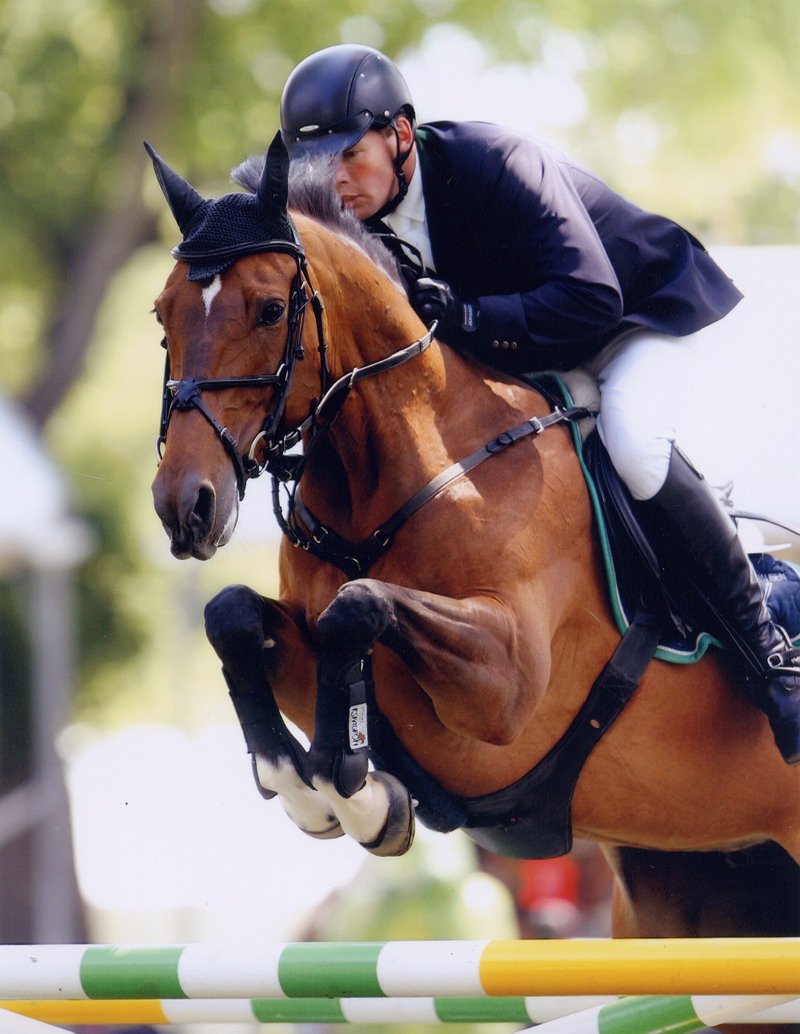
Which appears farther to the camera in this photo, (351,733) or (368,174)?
(368,174)

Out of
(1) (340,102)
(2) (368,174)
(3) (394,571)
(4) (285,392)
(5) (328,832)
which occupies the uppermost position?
(1) (340,102)

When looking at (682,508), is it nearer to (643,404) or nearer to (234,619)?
(643,404)

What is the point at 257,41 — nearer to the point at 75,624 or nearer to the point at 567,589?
the point at 75,624

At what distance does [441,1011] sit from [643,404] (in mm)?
1259

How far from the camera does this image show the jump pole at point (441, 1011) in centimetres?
246

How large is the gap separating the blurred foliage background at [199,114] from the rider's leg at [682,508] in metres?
6.91

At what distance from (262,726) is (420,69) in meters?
7.39

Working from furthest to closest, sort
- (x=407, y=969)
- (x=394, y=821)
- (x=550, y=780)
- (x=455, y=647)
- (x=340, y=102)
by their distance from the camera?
1. (x=550, y=780)
2. (x=340, y=102)
3. (x=394, y=821)
4. (x=455, y=647)
5. (x=407, y=969)

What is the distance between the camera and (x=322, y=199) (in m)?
2.84

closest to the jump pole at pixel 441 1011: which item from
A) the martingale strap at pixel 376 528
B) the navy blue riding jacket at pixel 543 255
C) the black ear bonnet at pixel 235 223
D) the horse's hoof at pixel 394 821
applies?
the horse's hoof at pixel 394 821

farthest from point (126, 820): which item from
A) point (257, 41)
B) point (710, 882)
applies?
point (710, 882)

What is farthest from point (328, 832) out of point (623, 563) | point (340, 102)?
point (340, 102)

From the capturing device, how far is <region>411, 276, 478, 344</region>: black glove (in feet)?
9.33

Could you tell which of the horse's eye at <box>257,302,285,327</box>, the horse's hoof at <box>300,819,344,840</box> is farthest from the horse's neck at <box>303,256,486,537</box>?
the horse's hoof at <box>300,819,344,840</box>
